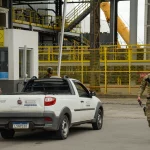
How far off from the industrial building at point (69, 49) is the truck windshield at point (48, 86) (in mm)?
5752

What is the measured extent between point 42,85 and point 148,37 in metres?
26.3

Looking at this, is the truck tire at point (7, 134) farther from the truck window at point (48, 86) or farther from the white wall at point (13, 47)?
the white wall at point (13, 47)

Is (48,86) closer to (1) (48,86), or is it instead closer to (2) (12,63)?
(1) (48,86)

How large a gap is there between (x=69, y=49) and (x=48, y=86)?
840 inches

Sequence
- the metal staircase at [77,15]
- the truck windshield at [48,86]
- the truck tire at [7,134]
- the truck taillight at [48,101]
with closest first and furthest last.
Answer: the truck taillight at [48,101] < the truck tire at [7,134] < the truck windshield at [48,86] < the metal staircase at [77,15]

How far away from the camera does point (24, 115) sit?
36.8ft

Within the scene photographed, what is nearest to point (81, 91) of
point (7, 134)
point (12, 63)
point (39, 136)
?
point (39, 136)

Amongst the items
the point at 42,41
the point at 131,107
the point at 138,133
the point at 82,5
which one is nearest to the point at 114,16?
the point at 82,5

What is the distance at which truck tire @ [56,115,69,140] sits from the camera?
11.4 metres

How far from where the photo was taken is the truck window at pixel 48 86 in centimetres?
1270

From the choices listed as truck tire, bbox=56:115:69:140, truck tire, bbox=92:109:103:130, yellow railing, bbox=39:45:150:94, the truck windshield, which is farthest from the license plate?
yellow railing, bbox=39:45:150:94

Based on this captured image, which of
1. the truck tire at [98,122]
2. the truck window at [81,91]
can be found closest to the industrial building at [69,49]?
the truck tire at [98,122]

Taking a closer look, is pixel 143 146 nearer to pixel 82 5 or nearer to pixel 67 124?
pixel 67 124

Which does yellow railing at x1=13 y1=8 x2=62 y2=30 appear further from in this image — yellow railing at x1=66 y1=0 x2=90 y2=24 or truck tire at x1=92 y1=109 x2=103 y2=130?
truck tire at x1=92 y1=109 x2=103 y2=130
